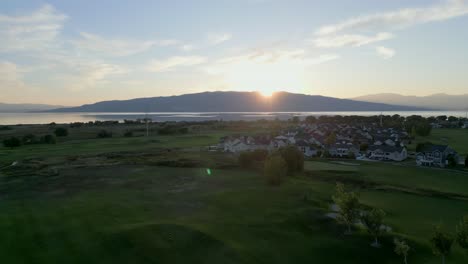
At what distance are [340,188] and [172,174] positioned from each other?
33885 mm

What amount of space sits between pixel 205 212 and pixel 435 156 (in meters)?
59.1

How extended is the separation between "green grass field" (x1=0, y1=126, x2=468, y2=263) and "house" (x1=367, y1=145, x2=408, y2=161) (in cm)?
1420

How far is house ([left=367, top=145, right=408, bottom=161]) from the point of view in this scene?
79.6 meters

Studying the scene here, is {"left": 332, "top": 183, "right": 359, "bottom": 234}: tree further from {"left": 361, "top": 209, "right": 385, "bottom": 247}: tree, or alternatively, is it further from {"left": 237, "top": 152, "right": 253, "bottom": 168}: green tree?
{"left": 237, "top": 152, "right": 253, "bottom": 168}: green tree

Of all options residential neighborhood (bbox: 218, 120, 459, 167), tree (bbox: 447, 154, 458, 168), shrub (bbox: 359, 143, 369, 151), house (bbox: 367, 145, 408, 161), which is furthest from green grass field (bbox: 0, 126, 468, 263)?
shrub (bbox: 359, 143, 369, 151)

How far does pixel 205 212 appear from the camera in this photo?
36.6 m

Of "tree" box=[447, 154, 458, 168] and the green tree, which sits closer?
the green tree

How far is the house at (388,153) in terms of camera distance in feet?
261

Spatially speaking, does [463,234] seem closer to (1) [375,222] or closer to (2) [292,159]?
(1) [375,222]

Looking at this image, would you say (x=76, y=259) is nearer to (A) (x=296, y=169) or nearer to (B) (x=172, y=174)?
(B) (x=172, y=174)

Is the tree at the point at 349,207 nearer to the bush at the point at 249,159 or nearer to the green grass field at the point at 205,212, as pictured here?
the green grass field at the point at 205,212

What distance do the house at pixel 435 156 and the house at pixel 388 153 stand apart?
4.93 metres

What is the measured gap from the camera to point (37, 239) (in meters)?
28.2

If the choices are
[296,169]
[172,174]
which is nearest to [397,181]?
[296,169]
